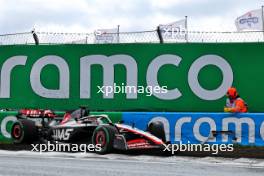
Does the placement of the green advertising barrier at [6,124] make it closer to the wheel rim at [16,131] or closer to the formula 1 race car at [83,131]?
the formula 1 race car at [83,131]

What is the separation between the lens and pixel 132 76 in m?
15.4

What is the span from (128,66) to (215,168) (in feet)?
19.6

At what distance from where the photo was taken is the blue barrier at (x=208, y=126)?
508 inches

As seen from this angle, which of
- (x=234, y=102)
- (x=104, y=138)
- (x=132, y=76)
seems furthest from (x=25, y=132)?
(x=234, y=102)

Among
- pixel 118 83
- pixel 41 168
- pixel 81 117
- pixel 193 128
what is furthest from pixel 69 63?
pixel 41 168

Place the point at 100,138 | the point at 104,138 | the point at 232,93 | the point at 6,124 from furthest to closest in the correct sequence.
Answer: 1. the point at 6,124
2. the point at 232,93
3. the point at 100,138
4. the point at 104,138

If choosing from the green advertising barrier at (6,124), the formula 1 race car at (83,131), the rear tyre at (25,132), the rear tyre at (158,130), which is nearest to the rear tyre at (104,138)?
the formula 1 race car at (83,131)

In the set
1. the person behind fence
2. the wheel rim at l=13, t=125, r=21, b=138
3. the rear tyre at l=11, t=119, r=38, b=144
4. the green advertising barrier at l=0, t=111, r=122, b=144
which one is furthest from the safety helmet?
the wheel rim at l=13, t=125, r=21, b=138

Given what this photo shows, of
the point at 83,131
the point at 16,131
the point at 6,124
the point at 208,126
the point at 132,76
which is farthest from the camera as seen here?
the point at 132,76

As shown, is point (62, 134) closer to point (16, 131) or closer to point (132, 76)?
→ point (16, 131)

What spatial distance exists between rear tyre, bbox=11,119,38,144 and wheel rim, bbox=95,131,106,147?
1.98 metres

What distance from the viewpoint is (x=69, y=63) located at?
15914mm

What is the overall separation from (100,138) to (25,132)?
7.39 feet

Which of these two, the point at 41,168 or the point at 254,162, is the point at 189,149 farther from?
the point at 41,168
